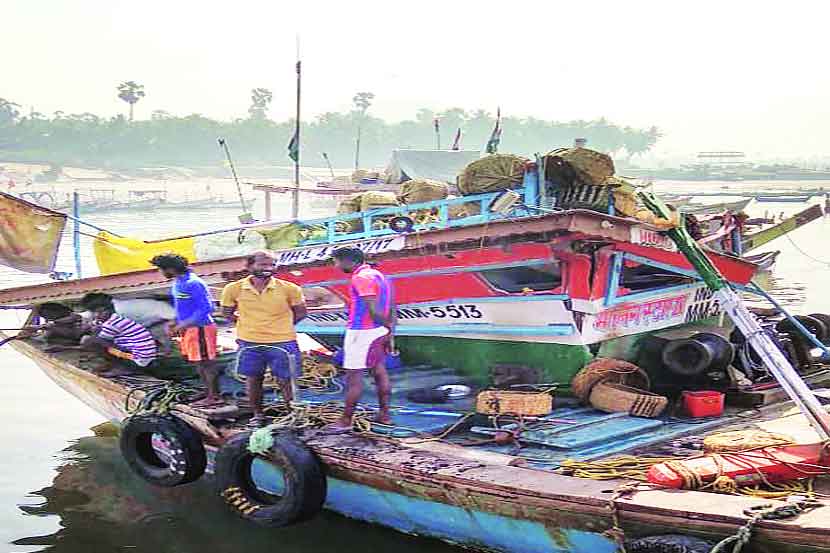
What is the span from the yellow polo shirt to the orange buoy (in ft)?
10.1

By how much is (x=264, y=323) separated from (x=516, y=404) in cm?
206

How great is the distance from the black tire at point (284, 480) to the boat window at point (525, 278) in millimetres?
2632

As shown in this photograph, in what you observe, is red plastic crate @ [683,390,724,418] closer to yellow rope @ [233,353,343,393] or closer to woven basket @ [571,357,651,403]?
woven basket @ [571,357,651,403]

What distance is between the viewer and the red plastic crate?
774 cm

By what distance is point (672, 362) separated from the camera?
8.34m

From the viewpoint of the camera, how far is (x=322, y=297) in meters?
9.66

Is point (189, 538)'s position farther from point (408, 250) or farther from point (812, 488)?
point (812, 488)

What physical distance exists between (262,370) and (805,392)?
3.92 metres

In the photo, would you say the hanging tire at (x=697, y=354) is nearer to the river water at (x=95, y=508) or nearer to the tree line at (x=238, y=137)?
the river water at (x=95, y=508)

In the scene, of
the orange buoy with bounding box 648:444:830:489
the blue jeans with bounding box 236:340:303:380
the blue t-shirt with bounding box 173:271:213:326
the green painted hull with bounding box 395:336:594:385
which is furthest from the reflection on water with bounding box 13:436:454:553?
the green painted hull with bounding box 395:336:594:385

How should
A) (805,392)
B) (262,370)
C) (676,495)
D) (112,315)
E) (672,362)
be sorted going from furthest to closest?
(112,315) → (672,362) → (262,370) → (805,392) → (676,495)

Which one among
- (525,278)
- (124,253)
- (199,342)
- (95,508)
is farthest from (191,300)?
(525,278)

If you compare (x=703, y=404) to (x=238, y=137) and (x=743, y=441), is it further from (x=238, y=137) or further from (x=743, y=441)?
(x=238, y=137)

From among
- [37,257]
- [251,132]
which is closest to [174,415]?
[37,257]
